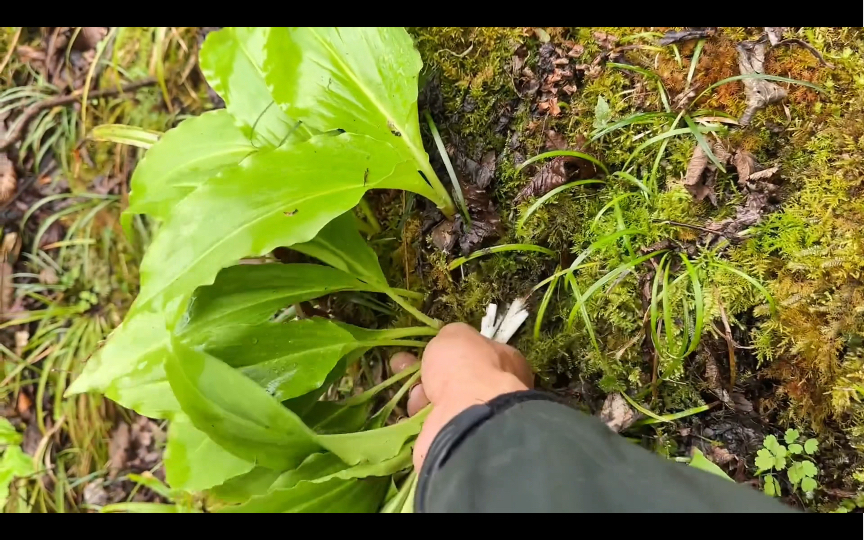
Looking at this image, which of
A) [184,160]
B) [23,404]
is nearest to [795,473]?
[184,160]

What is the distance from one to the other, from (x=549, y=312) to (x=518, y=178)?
11.8 inches

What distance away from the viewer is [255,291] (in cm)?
108

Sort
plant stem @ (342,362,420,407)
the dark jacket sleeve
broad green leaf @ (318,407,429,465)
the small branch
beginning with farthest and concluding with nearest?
1. the small branch
2. plant stem @ (342,362,420,407)
3. broad green leaf @ (318,407,429,465)
4. the dark jacket sleeve

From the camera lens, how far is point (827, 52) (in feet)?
3.37

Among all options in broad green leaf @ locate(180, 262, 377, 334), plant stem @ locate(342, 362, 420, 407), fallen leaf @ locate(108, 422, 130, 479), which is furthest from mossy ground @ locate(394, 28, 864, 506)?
fallen leaf @ locate(108, 422, 130, 479)

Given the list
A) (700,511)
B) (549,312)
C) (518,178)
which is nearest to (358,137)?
(518,178)

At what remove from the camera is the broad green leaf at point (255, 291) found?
1024 mm

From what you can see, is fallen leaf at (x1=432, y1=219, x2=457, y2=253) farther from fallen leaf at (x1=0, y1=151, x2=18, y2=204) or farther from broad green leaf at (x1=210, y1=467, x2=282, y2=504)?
fallen leaf at (x1=0, y1=151, x2=18, y2=204)

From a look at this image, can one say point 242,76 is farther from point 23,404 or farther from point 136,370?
point 23,404

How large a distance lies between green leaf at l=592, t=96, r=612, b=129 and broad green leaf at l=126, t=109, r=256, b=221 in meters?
0.73

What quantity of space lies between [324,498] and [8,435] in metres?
1.20

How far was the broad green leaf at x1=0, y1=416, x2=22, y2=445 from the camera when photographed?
1600 mm

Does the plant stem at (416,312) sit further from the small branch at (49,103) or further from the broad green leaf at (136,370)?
the small branch at (49,103)

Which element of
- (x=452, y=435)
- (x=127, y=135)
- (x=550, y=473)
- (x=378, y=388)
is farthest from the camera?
(x=127, y=135)
